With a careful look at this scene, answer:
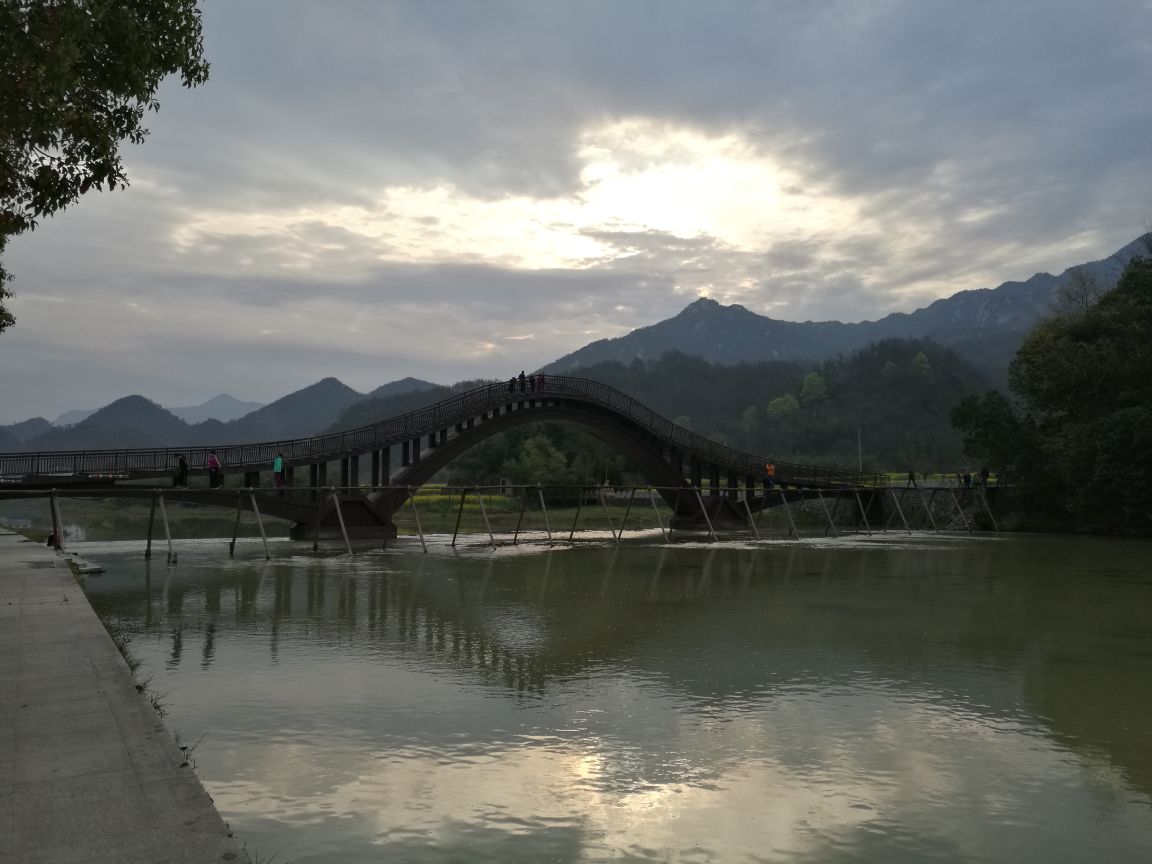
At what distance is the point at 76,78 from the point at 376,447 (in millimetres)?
25884

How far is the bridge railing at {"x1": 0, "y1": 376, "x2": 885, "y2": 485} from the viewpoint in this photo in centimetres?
2797

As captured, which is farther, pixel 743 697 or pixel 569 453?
pixel 569 453

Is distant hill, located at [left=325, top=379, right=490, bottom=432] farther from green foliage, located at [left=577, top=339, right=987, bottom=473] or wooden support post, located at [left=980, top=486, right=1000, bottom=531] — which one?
wooden support post, located at [left=980, top=486, right=1000, bottom=531]

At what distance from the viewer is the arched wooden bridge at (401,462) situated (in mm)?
27797

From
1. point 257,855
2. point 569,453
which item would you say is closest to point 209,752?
point 257,855

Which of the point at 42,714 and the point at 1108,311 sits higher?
the point at 1108,311

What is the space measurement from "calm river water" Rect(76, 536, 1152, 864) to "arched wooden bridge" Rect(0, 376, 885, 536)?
480 inches

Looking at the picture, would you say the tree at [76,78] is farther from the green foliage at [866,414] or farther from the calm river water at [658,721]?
the green foliage at [866,414]

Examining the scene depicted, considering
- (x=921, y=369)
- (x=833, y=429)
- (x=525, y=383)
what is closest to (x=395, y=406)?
(x=833, y=429)

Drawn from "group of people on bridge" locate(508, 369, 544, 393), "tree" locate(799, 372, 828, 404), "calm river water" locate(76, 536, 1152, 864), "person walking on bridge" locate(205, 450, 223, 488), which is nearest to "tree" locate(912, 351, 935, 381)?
"tree" locate(799, 372, 828, 404)

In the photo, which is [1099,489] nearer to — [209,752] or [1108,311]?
[1108,311]

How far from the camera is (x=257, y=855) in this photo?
4.82 meters

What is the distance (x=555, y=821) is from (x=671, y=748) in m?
1.78

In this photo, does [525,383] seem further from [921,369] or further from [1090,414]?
[921,369]
